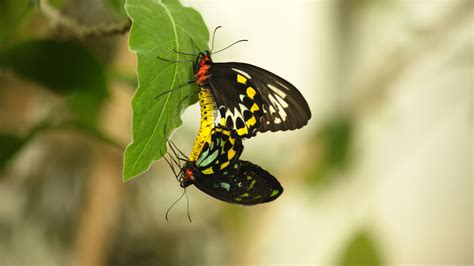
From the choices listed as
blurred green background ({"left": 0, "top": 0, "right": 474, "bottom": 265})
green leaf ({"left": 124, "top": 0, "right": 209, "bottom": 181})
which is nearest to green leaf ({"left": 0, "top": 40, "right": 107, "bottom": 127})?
blurred green background ({"left": 0, "top": 0, "right": 474, "bottom": 265})

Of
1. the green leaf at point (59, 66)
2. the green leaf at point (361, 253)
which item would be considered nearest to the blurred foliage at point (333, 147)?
the green leaf at point (361, 253)

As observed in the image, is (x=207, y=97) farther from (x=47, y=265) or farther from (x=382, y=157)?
(x=382, y=157)

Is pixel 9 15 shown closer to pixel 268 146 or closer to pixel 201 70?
pixel 201 70

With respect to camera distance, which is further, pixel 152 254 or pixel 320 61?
pixel 320 61

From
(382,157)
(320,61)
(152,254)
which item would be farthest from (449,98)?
(152,254)

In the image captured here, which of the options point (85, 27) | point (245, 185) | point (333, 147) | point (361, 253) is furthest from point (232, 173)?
point (333, 147)

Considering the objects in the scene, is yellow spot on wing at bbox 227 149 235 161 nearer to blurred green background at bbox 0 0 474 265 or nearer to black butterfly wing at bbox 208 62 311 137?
black butterfly wing at bbox 208 62 311 137
